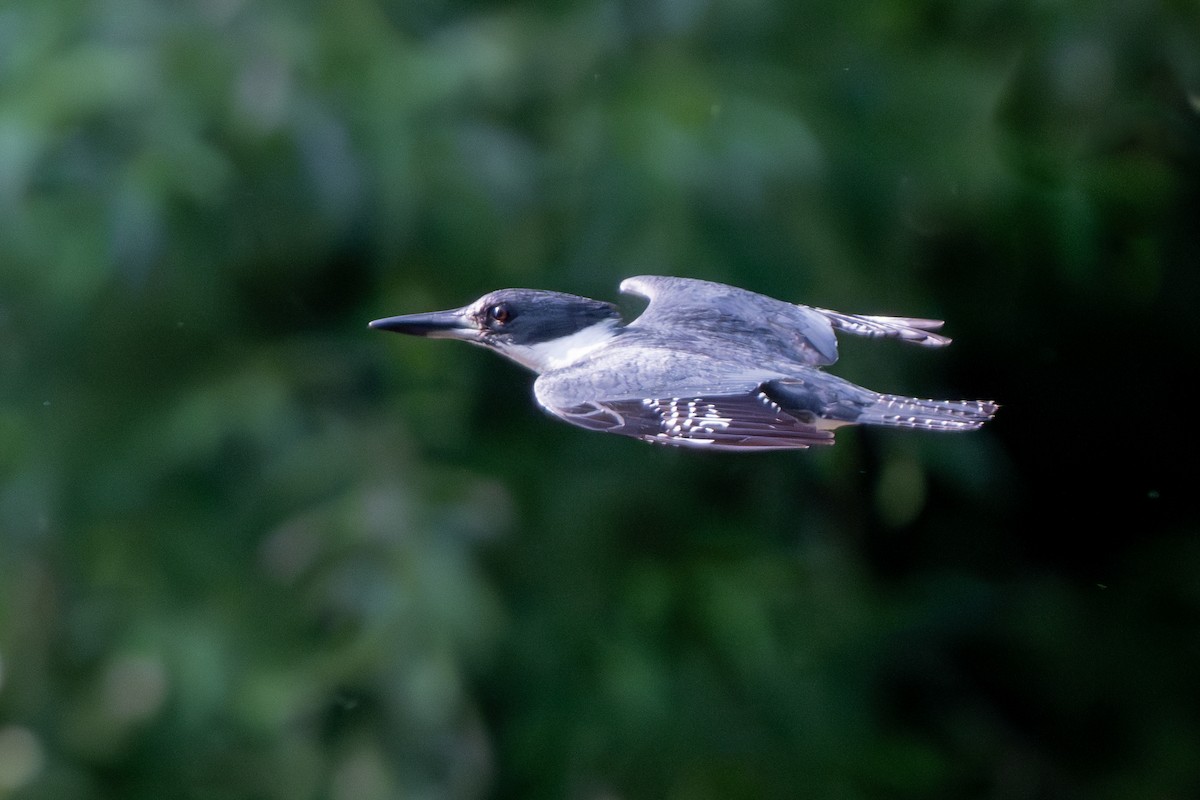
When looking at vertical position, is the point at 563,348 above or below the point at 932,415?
below

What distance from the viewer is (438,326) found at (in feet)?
5.62

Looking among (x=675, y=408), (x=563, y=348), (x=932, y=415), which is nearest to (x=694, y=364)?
(x=675, y=408)

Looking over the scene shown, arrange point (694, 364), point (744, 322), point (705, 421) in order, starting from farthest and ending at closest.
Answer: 1. point (744, 322)
2. point (694, 364)
3. point (705, 421)

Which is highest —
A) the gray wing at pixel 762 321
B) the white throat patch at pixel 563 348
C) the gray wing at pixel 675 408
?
the gray wing at pixel 675 408

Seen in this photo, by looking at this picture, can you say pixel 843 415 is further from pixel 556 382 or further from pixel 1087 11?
pixel 1087 11

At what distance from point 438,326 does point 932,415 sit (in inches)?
24.0

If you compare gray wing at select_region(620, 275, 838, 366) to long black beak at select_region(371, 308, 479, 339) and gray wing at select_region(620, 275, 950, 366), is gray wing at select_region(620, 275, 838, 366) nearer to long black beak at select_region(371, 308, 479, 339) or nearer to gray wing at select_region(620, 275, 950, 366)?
gray wing at select_region(620, 275, 950, 366)

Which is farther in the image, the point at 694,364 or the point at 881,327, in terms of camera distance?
the point at 881,327

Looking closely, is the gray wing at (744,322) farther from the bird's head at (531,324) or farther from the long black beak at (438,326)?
the long black beak at (438,326)

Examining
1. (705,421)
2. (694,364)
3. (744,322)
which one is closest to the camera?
(705,421)

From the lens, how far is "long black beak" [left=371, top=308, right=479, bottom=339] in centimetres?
167

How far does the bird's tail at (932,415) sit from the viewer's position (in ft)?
4.24

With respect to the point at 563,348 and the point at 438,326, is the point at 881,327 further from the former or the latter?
the point at 438,326

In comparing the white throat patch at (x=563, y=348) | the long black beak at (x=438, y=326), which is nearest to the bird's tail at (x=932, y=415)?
the white throat patch at (x=563, y=348)
